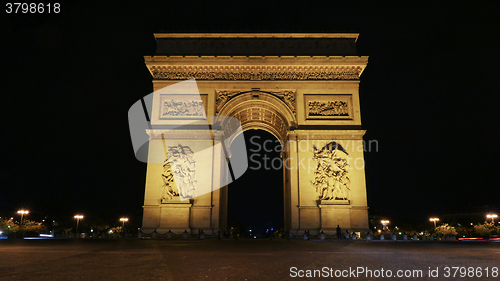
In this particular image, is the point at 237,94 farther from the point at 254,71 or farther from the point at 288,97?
the point at 288,97

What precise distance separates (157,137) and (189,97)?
297 centimetres

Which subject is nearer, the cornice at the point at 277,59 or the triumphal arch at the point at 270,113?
the triumphal arch at the point at 270,113

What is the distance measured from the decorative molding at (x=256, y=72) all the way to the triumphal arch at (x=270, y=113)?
0.19 feet

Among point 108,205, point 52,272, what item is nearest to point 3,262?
point 52,272

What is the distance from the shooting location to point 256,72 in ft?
70.7

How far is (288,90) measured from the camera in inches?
840

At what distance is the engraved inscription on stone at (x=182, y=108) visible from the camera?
20938 millimetres

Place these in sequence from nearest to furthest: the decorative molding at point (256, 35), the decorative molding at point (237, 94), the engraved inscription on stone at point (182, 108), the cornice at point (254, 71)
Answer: the engraved inscription on stone at point (182, 108) → the decorative molding at point (237, 94) → the cornice at point (254, 71) → the decorative molding at point (256, 35)

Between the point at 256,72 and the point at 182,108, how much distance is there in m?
4.84

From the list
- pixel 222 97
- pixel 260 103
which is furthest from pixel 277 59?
pixel 222 97

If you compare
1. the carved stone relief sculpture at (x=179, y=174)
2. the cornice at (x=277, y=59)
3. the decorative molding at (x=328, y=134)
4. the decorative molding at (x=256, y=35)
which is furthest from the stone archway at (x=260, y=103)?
the decorative molding at (x=256, y=35)

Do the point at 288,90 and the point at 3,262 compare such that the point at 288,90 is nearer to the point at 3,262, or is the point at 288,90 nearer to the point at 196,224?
the point at 196,224

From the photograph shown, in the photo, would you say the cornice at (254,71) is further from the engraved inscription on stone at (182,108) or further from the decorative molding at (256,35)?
the decorative molding at (256,35)

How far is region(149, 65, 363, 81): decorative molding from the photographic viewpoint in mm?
21359
